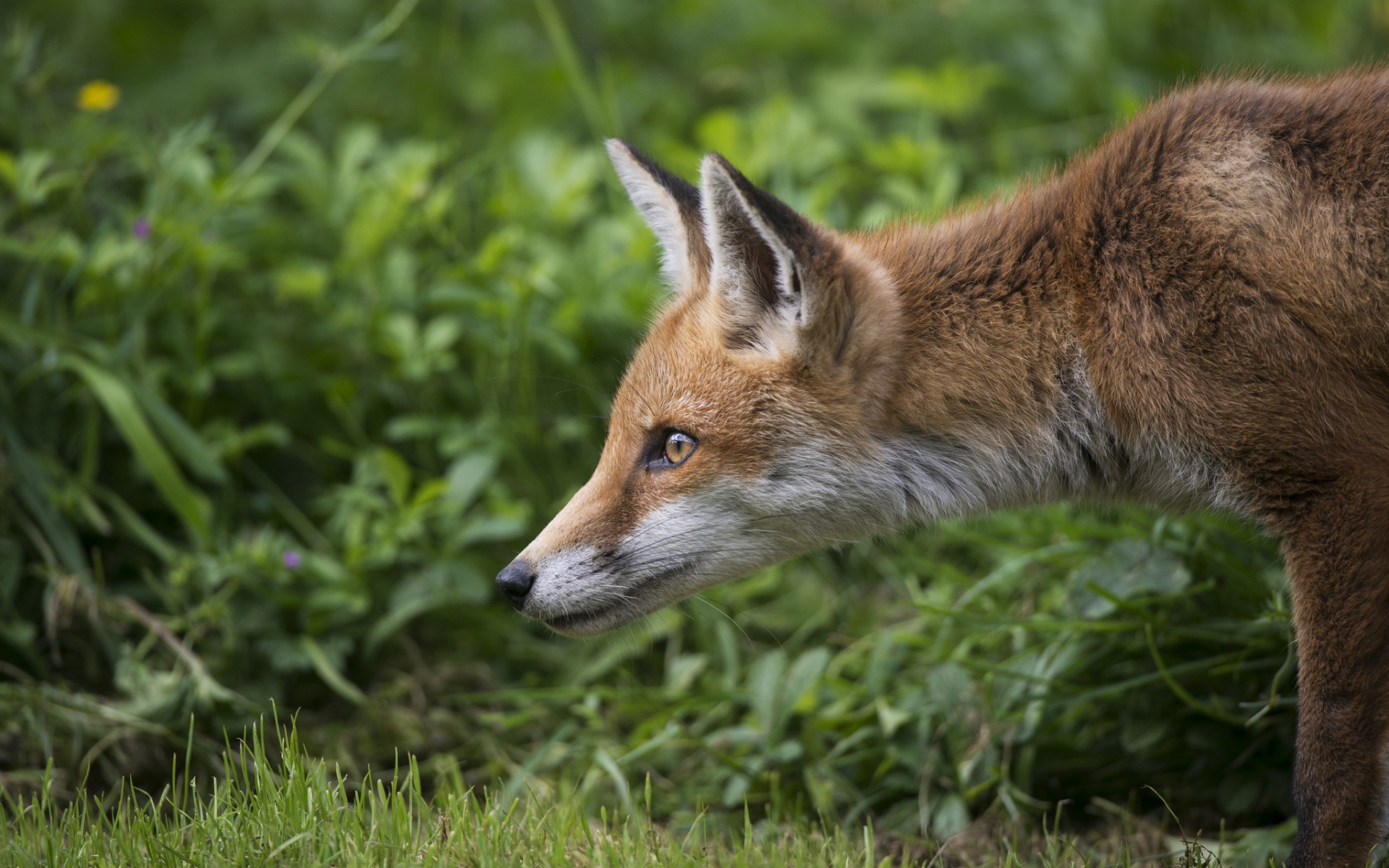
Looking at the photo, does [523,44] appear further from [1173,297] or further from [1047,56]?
[1173,297]

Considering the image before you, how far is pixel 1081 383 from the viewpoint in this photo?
369 cm

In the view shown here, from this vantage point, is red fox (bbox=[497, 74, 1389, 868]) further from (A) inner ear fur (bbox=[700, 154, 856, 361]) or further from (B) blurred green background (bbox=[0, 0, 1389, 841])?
(B) blurred green background (bbox=[0, 0, 1389, 841])

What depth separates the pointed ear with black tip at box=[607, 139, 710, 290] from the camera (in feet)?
14.2

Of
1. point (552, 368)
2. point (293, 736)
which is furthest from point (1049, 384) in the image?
point (552, 368)

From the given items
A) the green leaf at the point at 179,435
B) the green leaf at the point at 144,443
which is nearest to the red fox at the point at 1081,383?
the green leaf at the point at 144,443

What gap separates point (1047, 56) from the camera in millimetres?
8117

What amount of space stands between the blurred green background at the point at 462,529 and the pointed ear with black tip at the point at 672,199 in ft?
3.83

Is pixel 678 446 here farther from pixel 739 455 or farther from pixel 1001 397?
pixel 1001 397

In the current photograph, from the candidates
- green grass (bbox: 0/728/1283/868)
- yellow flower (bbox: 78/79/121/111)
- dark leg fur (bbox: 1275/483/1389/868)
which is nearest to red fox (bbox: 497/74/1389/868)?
dark leg fur (bbox: 1275/483/1389/868)

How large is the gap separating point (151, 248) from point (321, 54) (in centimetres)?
125

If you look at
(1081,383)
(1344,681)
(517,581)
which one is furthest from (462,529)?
(1344,681)

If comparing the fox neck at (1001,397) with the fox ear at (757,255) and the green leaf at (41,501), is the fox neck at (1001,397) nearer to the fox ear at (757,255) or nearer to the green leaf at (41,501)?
the fox ear at (757,255)

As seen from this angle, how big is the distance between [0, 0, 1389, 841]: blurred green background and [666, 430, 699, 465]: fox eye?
46.1 inches

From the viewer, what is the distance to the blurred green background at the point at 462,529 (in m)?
4.38
